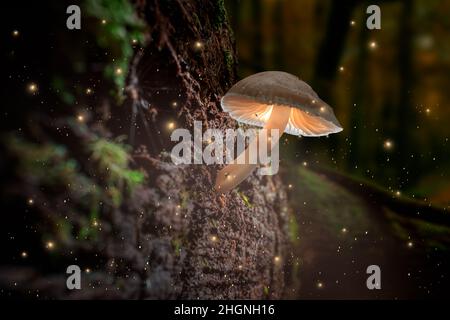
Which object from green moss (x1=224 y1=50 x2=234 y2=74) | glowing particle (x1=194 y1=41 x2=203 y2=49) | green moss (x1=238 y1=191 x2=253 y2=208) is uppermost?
green moss (x1=224 y1=50 x2=234 y2=74)

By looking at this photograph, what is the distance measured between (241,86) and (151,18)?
0.57 meters

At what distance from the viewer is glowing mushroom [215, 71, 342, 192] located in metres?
1.59

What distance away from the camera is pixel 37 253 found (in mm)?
1199

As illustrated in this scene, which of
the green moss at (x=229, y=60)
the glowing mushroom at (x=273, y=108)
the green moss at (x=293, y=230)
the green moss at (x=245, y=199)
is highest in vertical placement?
the green moss at (x=229, y=60)

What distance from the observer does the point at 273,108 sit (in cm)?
189

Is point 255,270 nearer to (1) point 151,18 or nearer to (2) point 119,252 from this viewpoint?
(2) point 119,252

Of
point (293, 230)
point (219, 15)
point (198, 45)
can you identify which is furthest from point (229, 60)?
point (293, 230)

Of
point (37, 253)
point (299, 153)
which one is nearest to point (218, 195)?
point (37, 253)

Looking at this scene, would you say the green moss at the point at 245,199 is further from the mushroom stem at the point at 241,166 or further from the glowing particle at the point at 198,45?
the glowing particle at the point at 198,45

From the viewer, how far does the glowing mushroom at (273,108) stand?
1.59 m

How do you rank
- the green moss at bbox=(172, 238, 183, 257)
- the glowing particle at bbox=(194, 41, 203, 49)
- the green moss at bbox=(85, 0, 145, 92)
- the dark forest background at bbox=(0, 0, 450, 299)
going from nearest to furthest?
the dark forest background at bbox=(0, 0, 450, 299) < the green moss at bbox=(85, 0, 145, 92) < the green moss at bbox=(172, 238, 183, 257) < the glowing particle at bbox=(194, 41, 203, 49)

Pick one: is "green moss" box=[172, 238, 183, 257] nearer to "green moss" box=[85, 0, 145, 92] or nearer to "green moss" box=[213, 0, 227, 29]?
"green moss" box=[85, 0, 145, 92]

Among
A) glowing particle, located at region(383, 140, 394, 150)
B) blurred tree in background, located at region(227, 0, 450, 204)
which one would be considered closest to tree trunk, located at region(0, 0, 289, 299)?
blurred tree in background, located at region(227, 0, 450, 204)

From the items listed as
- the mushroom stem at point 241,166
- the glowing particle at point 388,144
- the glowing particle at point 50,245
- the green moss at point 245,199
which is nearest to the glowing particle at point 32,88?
the glowing particle at point 50,245
